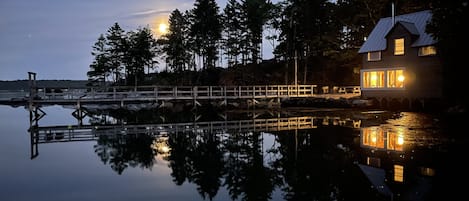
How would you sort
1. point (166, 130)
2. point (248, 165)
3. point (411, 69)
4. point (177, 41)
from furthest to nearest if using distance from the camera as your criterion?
1. point (177, 41)
2. point (411, 69)
3. point (166, 130)
4. point (248, 165)

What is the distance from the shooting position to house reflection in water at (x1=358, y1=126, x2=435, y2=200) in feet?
25.8

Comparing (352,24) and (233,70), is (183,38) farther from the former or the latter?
(352,24)

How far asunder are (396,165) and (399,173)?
872mm

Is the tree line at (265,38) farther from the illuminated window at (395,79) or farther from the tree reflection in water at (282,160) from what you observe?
the tree reflection in water at (282,160)

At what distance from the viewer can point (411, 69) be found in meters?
28.5

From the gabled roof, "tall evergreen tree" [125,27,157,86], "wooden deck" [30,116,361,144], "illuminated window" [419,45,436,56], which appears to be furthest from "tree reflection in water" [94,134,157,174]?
"tall evergreen tree" [125,27,157,86]

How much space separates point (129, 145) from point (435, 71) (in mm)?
22602

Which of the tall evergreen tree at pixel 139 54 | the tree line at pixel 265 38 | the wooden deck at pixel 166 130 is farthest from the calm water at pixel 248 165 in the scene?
the tall evergreen tree at pixel 139 54

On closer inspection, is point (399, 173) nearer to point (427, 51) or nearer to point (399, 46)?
point (427, 51)

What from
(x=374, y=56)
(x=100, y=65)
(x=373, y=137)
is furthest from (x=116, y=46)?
(x=373, y=137)

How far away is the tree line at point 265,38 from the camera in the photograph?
4175 centimetres

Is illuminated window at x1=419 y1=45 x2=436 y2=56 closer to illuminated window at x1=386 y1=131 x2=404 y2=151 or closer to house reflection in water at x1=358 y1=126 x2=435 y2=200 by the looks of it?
illuminated window at x1=386 y1=131 x2=404 y2=151

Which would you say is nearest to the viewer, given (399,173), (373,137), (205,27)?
(399,173)

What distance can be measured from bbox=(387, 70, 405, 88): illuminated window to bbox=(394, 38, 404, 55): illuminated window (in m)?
1.55
